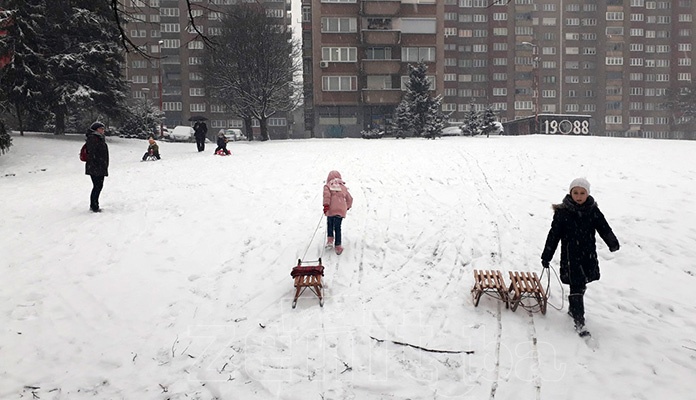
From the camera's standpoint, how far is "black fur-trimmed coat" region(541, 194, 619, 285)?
5066mm

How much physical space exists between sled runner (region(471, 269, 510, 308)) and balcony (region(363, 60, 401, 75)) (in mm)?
39602

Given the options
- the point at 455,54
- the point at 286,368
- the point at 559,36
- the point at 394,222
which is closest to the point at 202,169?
the point at 394,222

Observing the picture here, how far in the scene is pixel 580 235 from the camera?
5.08 metres

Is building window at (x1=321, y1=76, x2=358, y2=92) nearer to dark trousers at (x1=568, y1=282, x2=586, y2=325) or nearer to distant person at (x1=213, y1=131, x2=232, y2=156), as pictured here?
distant person at (x1=213, y1=131, x2=232, y2=156)

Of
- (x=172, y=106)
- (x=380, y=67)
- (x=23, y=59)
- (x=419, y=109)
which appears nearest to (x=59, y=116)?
(x=23, y=59)

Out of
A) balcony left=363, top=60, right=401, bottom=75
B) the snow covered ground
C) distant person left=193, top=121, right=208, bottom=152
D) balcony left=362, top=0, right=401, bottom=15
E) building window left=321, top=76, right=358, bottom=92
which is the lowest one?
the snow covered ground

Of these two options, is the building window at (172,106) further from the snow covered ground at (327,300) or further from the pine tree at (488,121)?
the snow covered ground at (327,300)

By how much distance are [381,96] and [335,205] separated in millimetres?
37199

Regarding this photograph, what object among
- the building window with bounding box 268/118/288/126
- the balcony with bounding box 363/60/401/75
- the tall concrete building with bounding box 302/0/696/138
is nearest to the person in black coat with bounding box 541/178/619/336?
the balcony with bounding box 363/60/401/75

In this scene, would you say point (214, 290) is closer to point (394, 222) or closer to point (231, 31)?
point (394, 222)

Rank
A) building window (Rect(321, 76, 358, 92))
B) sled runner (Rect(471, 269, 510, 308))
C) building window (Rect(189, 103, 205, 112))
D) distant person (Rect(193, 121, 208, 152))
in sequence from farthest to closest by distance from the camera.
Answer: building window (Rect(189, 103, 205, 112)) → building window (Rect(321, 76, 358, 92)) → distant person (Rect(193, 121, 208, 152)) → sled runner (Rect(471, 269, 510, 308))

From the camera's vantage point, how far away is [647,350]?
15.9 ft

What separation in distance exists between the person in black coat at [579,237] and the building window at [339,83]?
39.9 meters

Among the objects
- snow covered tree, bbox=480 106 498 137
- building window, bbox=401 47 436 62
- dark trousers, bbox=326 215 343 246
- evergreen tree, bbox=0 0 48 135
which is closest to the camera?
dark trousers, bbox=326 215 343 246
